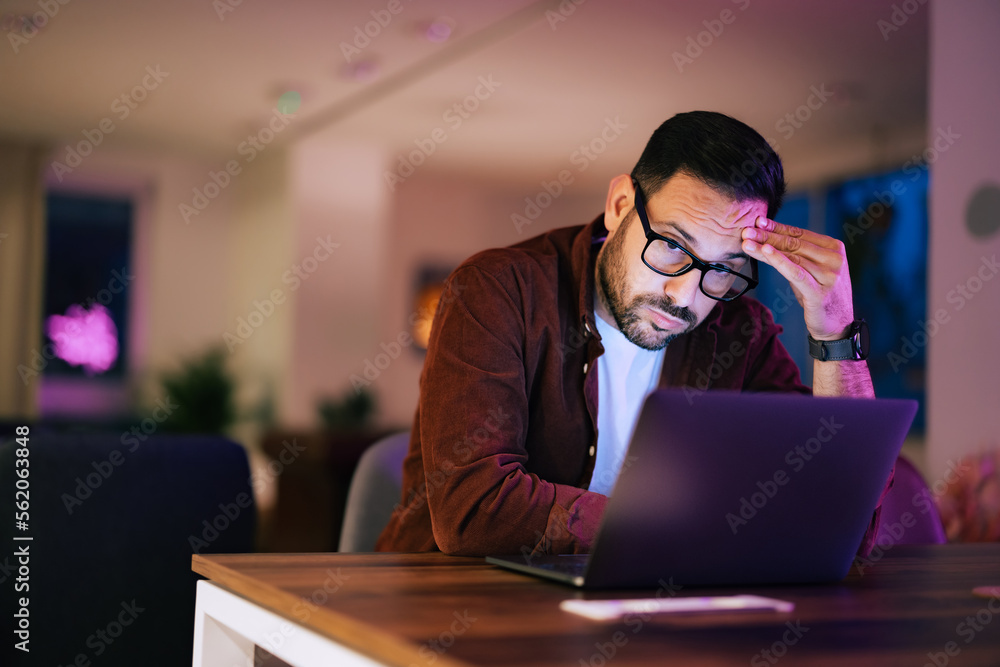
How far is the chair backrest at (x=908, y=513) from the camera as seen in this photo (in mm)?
1800

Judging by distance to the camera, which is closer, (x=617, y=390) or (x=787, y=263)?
(x=787, y=263)

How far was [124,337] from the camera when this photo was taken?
8.03m

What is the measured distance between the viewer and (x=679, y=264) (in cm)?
158

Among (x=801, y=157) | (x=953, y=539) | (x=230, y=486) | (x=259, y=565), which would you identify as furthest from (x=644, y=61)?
(x=259, y=565)

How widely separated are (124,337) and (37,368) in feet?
2.39

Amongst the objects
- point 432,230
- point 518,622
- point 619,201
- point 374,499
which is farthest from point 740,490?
point 432,230

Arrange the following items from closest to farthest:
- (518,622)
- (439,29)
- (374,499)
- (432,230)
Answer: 1. (518,622)
2. (374,499)
3. (439,29)
4. (432,230)

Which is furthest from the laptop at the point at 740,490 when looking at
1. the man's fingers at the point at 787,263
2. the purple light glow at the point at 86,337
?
the purple light glow at the point at 86,337

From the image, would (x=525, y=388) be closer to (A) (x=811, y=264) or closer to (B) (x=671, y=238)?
(B) (x=671, y=238)

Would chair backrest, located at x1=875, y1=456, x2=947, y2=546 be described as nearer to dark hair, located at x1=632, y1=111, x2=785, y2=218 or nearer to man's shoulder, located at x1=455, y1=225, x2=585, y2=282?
dark hair, located at x1=632, y1=111, x2=785, y2=218

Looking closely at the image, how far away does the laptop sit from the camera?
3.04 feet

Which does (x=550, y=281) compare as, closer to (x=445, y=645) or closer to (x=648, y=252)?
(x=648, y=252)

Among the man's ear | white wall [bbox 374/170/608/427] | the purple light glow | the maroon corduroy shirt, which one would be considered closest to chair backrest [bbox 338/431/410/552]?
the maroon corduroy shirt

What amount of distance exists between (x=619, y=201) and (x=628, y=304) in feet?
0.65
